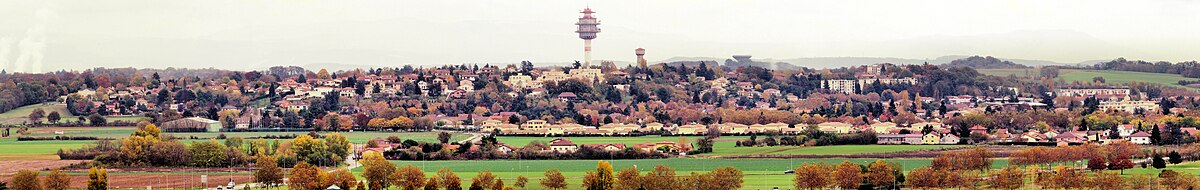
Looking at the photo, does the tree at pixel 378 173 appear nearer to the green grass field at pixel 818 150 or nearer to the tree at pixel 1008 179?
the tree at pixel 1008 179

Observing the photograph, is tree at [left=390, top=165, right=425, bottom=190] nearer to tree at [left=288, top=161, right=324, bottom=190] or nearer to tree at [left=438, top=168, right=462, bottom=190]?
tree at [left=438, top=168, right=462, bottom=190]

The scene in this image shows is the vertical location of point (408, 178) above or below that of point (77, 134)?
below

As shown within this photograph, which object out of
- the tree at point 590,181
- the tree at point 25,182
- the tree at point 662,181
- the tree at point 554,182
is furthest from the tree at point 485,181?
the tree at point 25,182

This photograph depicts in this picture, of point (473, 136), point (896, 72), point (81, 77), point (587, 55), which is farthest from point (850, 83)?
point (473, 136)

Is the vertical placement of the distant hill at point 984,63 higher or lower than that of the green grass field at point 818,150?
higher

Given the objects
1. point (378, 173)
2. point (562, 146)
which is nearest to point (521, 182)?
point (378, 173)

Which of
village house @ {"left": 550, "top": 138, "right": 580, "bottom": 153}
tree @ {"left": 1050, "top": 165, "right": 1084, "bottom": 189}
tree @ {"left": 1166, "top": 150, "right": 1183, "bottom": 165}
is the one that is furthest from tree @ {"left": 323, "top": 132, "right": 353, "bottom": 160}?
tree @ {"left": 1166, "top": 150, "right": 1183, "bottom": 165}

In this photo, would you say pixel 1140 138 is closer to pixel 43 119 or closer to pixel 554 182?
pixel 554 182
